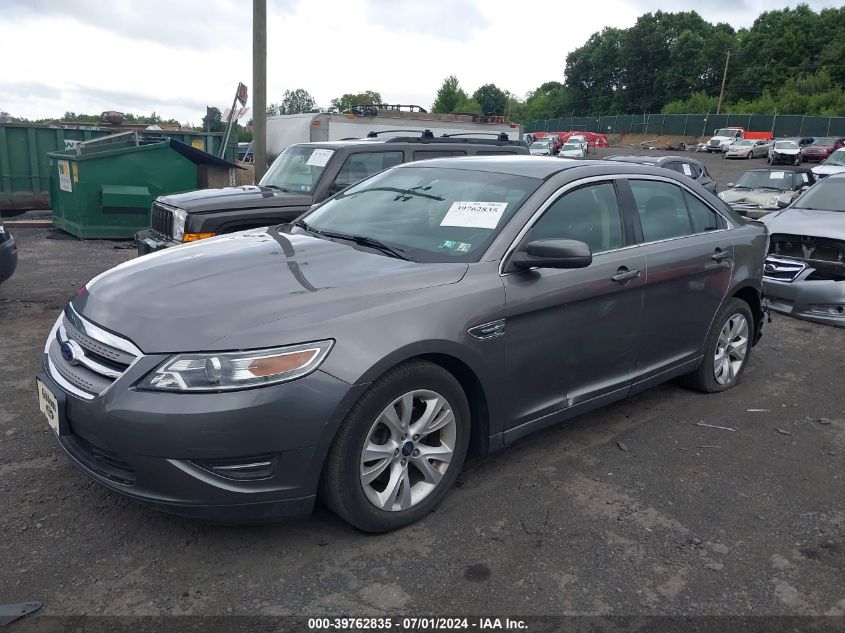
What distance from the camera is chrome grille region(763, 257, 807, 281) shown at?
24.3ft

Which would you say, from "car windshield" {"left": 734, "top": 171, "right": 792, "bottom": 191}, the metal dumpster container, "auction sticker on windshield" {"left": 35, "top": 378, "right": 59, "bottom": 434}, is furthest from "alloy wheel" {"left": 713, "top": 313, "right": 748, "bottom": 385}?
the metal dumpster container

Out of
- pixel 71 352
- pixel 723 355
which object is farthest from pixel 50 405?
pixel 723 355

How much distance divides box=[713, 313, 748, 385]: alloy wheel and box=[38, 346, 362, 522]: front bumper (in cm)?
326

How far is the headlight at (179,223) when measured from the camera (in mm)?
6410

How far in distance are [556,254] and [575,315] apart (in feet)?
1.63

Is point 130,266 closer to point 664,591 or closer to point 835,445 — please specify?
point 664,591

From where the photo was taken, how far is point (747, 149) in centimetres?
4331

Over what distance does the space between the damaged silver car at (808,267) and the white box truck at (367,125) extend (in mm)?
8006

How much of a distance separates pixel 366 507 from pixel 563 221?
6.12 feet

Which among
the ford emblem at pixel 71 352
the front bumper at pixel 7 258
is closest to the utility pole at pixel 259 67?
the front bumper at pixel 7 258

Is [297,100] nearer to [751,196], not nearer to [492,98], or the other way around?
[492,98]

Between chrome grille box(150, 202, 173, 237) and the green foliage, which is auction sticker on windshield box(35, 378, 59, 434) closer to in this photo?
chrome grille box(150, 202, 173, 237)

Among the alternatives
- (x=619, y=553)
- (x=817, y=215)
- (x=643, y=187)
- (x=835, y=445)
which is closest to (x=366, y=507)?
(x=619, y=553)

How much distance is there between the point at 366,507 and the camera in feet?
9.84
